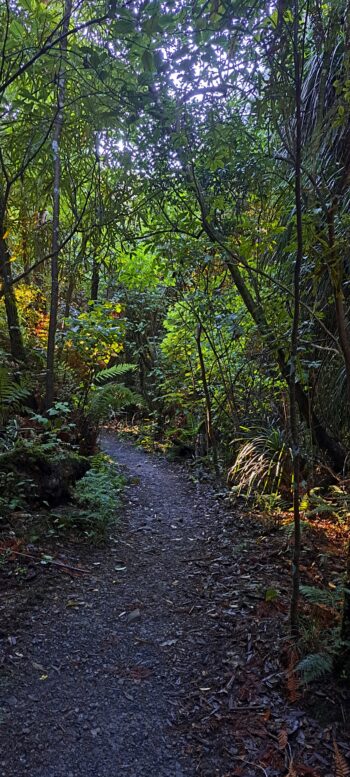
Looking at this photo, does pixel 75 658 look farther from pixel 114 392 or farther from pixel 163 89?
pixel 114 392

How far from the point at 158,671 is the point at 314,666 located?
0.82 meters

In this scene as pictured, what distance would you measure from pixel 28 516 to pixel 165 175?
2.87 meters

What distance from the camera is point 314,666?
2.22 meters

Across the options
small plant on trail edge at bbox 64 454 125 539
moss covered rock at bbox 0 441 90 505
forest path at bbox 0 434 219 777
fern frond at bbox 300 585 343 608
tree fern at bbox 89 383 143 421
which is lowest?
forest path at bbox 0 434 219 777

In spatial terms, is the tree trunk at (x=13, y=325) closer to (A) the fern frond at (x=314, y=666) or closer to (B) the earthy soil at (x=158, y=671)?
(B) the earthy soil at (x=158, y=671)

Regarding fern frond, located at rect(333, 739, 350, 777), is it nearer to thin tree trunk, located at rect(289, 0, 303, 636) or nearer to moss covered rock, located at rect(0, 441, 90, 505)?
thin tree trunk, located at rect(289, 0, 303, 636)

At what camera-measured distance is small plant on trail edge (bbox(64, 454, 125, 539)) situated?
158 inches

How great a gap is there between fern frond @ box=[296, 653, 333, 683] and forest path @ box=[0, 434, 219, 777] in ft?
2.04

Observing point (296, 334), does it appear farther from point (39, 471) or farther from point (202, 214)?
point (39, 471)

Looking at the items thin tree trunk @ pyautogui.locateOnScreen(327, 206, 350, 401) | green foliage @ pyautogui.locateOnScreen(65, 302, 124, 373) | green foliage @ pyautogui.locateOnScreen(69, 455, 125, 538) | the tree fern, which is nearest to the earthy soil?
green foliage @ pyautogui.locateOnScreen(69, 455, 125, 538)

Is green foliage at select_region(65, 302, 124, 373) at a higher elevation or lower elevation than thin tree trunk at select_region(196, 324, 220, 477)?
higher

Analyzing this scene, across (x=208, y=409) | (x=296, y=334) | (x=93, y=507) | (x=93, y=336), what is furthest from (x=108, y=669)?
(x=208, y=409)

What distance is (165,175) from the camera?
3582 mm

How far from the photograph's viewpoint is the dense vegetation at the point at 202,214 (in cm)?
229
